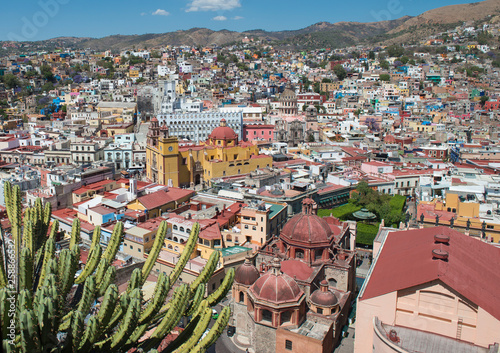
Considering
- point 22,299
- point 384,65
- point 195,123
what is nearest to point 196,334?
point 22,299

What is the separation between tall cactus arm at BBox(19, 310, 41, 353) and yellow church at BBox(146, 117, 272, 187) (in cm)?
4135

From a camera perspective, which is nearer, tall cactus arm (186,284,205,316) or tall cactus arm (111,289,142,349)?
tall cactus arm (111,289,142,349)

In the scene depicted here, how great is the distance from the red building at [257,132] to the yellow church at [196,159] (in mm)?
17153

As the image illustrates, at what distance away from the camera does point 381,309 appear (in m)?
18.8

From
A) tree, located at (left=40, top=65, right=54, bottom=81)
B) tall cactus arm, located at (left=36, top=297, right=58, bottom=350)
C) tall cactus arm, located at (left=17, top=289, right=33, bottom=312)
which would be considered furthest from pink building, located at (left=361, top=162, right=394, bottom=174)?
tree, located at (left=40, top=65, right=54, bottom=81)

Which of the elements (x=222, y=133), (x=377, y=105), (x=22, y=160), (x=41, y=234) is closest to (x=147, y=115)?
(x=22, y=160)

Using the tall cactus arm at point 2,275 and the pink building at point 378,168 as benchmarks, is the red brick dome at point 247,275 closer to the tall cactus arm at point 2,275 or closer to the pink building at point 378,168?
the tall cactus arm at point 2,275

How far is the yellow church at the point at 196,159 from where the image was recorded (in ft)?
169

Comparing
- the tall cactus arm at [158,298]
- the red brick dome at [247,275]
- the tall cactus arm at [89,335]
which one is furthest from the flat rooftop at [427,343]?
the tall cactus arm at [89,335]

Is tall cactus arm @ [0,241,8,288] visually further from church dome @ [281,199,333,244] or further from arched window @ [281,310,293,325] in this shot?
church dome @ [281,199,333,244]

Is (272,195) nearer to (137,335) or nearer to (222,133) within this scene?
(222,133)

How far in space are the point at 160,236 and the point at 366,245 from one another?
2823cm

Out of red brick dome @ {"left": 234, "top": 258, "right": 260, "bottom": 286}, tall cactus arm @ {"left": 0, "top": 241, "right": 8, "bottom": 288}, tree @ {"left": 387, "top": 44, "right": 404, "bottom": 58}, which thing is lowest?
red brick dome @ {"left": 234, "top": 258, "right": 260, "bottom": 286}

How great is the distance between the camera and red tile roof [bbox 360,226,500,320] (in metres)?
17.8
